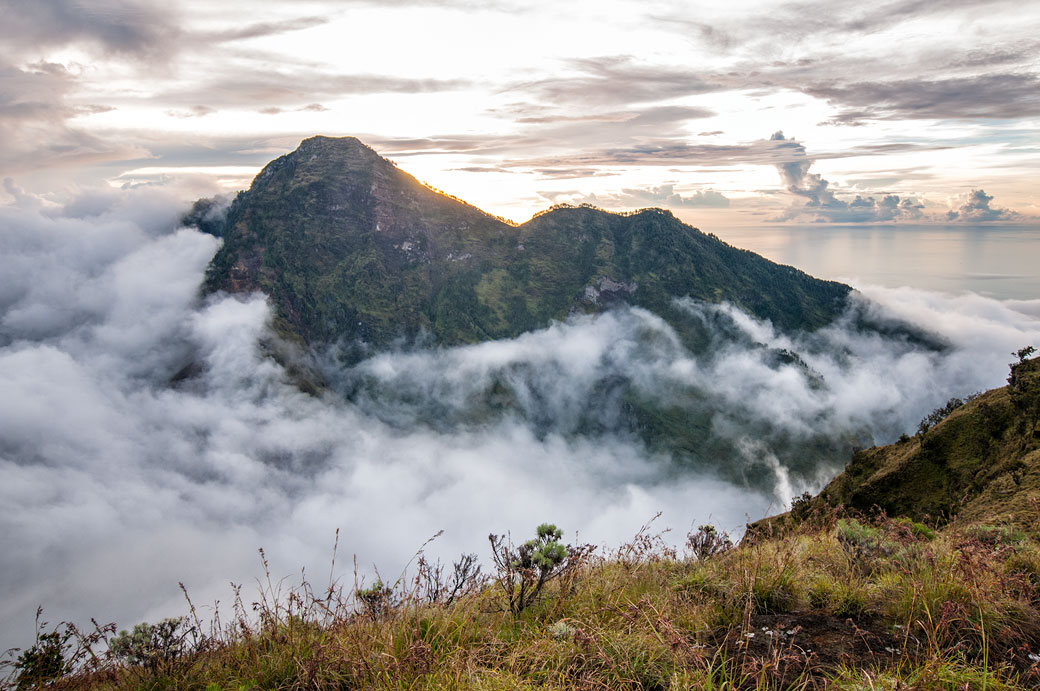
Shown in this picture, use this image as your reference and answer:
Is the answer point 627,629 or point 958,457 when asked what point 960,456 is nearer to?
point 958,457

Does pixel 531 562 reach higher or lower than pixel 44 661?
higher

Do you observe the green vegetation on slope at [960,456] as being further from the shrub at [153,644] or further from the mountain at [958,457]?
the shrub at [153,644]

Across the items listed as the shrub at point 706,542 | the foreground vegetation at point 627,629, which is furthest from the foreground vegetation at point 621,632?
the shrub at point 706,542

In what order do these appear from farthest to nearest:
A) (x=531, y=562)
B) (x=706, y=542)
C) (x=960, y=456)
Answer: (x=960, y=456) < (x=706, y=542) < (x=531, y=562)

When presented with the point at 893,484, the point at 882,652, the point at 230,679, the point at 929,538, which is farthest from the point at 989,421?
the point at 230,679

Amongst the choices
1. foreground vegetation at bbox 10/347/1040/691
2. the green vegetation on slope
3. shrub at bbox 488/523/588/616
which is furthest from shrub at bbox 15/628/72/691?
the green vegetation on slope

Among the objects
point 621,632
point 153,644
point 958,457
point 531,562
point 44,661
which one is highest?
point 621,632

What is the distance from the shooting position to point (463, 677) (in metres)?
4.32

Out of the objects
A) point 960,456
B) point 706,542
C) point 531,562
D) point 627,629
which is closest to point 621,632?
point 627,629

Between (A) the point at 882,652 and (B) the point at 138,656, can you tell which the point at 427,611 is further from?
(A) the point at 882,652

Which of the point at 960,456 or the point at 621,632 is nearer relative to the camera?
the point at 621,632

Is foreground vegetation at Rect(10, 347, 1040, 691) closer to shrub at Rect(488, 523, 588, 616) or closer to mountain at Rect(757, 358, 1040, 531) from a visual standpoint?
shrub at Rect(488, 523, 588, 616)

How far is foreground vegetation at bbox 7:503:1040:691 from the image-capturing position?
4203 mm

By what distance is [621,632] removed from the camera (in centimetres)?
462
